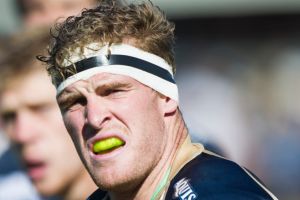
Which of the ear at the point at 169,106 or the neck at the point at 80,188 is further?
the neck at the point at 80,188

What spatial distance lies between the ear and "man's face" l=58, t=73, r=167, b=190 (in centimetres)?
7

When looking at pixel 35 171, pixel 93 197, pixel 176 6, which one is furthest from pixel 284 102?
pixel 93 197

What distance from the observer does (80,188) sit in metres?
5.96

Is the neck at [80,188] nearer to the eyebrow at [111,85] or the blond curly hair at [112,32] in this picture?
the blond curly hair at [112,32]

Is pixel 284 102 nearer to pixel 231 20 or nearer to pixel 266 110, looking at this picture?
pixel 266 110

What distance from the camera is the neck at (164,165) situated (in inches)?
146

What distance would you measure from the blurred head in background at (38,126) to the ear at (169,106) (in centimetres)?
217

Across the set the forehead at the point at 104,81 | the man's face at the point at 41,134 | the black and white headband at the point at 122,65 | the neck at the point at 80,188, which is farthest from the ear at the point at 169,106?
the man's face at the point at 41,134

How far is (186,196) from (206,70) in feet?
18.1

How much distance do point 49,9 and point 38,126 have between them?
0.93 meters

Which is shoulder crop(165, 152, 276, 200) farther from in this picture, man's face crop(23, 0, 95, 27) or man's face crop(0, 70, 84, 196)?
man's face crop(23, 0, 95, 27)

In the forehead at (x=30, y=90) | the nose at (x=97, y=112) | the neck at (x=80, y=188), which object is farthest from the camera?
the forehead at (x=30, y=90)

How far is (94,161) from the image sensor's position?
3641 mm

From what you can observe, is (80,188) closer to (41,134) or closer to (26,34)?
(41,134)
